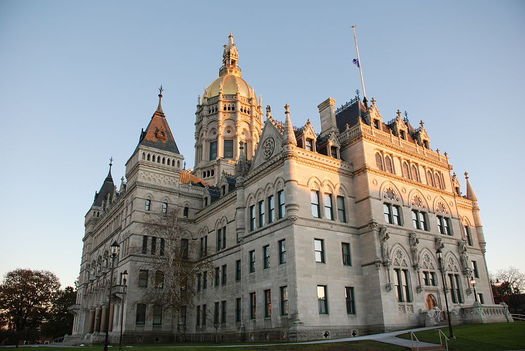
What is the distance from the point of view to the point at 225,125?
73375 mm

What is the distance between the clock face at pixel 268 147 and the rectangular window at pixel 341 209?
7369mm

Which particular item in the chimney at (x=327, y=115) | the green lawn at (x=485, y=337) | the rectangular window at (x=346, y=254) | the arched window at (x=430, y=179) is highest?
the chimney at (x=327, y=115)

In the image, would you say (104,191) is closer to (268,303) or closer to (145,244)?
(145,244)

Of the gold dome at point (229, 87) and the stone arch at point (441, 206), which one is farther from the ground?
the gold dome at point (229, 87)

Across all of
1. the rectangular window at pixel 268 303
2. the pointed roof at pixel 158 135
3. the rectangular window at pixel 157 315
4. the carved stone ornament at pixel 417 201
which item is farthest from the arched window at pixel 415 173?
the rectangular window at pixel 157 315

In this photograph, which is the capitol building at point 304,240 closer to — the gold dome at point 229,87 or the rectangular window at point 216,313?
the rectangular window at point 216,313

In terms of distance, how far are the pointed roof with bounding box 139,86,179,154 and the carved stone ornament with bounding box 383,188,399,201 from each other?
88.0 ft

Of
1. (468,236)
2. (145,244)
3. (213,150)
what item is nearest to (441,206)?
(468,236)

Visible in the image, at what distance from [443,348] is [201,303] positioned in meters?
28.2

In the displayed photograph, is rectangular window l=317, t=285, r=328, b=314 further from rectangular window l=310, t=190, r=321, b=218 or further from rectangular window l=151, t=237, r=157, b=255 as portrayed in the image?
rectangular window l=151, t=237, r=157, b=255

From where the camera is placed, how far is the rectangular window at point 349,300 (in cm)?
3403

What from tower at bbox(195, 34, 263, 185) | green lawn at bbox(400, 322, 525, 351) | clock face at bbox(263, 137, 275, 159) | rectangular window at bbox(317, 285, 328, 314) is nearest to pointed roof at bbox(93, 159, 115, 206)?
tower at bbox(195, 34, 263, 185)

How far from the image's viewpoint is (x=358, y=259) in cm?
3612

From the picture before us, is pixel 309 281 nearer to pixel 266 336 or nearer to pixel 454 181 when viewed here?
pixel 266 336
